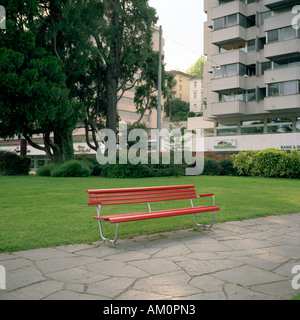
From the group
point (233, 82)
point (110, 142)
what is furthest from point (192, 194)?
point (233, 82)

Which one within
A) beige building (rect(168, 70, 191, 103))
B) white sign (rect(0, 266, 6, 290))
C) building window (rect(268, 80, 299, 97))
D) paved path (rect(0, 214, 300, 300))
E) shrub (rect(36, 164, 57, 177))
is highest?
beige building (rect(168, 70, 191, 103))

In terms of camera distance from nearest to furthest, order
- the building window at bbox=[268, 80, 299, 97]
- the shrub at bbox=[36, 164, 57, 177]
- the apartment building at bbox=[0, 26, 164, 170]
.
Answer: the shrub at bbox=[36, 164, 57, 177] → the building window at bbox=[268, 80, 299, 97] → the apartment building at bbox=[0, 26, 164, 170]

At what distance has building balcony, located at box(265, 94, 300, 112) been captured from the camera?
33531 mm

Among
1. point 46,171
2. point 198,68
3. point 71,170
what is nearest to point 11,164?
point 46,171

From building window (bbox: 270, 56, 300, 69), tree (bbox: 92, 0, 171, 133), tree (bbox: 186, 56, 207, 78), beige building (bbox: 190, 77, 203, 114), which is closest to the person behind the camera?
tree (bbox: 92, 0, 171, 133)

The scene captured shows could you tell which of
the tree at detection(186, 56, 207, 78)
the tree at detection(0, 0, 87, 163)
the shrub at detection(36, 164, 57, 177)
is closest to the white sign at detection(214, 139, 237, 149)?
the tree at detection(0, 0, 87, 163)

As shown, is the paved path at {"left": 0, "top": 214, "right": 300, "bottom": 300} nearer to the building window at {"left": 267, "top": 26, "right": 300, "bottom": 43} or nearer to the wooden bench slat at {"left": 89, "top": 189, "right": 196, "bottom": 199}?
the wooden bench slat at {"left": 89, "top": 189, "right": 196, "bottom": 199}

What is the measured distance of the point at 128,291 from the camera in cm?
360

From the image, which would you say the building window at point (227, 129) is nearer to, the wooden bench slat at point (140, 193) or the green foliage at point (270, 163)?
the green foliage at point (270, 163)

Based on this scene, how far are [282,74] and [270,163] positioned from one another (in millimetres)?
15994

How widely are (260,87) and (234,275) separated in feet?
121

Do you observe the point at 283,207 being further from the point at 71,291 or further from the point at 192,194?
the point at 71,291

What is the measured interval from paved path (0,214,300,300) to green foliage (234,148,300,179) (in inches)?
632

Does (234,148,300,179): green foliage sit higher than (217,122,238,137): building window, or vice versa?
(217,122,238,137): building window
